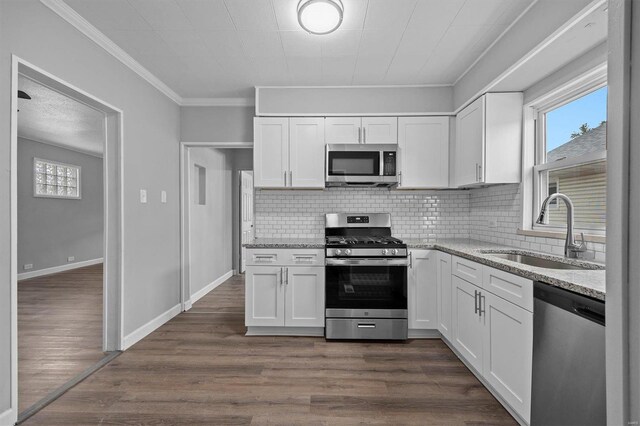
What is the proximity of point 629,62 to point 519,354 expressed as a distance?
172 cm

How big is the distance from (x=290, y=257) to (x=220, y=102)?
1981 millimetres

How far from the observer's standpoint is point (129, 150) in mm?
2846

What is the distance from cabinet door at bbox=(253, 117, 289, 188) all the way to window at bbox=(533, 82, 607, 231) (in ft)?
7.33

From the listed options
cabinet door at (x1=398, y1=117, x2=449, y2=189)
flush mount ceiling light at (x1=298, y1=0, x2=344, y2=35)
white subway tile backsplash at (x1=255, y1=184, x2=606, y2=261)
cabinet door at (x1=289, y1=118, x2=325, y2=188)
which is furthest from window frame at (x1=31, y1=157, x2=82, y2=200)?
cabinet door at (x1=398, y1=117, x2=449, y2=189)

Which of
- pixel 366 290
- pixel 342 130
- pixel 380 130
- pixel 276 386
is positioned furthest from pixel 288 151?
pixel 276 386

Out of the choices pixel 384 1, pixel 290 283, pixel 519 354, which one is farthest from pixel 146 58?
pixel 519 354

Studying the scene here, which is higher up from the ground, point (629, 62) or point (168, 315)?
point (629, 62)

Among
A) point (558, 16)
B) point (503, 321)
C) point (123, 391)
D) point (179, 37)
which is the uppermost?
point (179, 37)

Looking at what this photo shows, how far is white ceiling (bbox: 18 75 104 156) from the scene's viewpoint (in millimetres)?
3863

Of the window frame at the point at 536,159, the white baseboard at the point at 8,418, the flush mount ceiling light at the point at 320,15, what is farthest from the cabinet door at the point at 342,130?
the white baseboard at the point at 8,418

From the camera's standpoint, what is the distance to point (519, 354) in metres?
1.72

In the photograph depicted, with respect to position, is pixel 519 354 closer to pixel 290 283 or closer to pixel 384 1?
pixel 290 283

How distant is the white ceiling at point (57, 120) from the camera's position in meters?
3.86

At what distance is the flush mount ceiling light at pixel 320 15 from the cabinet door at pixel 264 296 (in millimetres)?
1992
